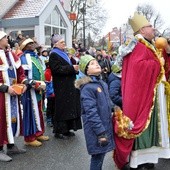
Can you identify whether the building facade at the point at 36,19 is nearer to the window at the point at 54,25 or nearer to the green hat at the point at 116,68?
the window at the point at 54,25

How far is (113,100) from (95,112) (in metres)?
0.99

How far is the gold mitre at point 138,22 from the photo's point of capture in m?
4.66

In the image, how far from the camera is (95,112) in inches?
153

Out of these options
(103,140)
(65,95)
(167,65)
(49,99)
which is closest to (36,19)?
(49,99)

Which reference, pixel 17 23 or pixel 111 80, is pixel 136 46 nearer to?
pixel 111 80

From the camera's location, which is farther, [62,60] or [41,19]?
[41,19]

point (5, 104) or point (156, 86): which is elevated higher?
point (156, 86)

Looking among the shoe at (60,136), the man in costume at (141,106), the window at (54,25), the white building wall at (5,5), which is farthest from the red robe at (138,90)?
the white building wall at (5,5)

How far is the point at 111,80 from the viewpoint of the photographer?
4926 millimetres

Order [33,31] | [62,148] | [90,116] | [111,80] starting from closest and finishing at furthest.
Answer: [90,116] → [111,80] → [62,148] → [33,31]

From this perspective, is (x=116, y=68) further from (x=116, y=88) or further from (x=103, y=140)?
(x=103, y=140)

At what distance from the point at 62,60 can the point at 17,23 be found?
15.8 metres

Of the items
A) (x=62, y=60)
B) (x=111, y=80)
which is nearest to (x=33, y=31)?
(x=62, y=60)

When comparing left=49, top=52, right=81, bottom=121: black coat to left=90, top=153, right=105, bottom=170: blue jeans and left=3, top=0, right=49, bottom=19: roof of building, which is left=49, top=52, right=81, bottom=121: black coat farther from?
left=3, top=0, right=49, bottom=19: roof of building
